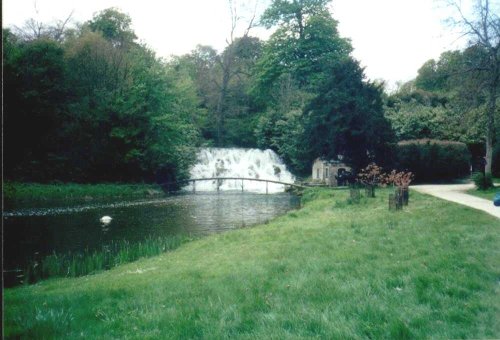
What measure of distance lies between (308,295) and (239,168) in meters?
31.0

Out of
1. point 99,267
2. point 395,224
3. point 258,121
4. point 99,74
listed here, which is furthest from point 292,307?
point 258,121

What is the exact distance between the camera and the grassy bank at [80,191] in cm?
2290

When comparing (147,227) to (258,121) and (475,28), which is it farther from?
(258,121)

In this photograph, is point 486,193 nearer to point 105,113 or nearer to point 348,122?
point 348,122

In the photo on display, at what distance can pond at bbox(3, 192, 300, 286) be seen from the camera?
490 inches

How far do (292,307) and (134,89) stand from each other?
2788 centimetres

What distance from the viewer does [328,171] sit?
2820 centimetres

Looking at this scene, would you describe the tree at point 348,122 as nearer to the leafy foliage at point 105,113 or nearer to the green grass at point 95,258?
the green grass at point 95,258

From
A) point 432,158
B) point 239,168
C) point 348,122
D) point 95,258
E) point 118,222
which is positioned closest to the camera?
point 95,258

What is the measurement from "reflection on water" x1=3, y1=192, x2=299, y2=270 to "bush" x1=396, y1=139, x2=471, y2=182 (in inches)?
274

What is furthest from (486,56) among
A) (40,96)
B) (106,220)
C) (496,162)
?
(40,96)

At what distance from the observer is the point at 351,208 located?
1477cm

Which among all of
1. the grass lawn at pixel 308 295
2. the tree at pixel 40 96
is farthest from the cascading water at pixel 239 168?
the grass lawn at pixel 308 295

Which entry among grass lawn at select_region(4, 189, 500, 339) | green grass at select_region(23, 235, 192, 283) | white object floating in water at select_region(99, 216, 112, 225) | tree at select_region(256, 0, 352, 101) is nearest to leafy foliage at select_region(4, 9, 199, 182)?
white object floating in water at select_region(99, 216, 112, 225)
